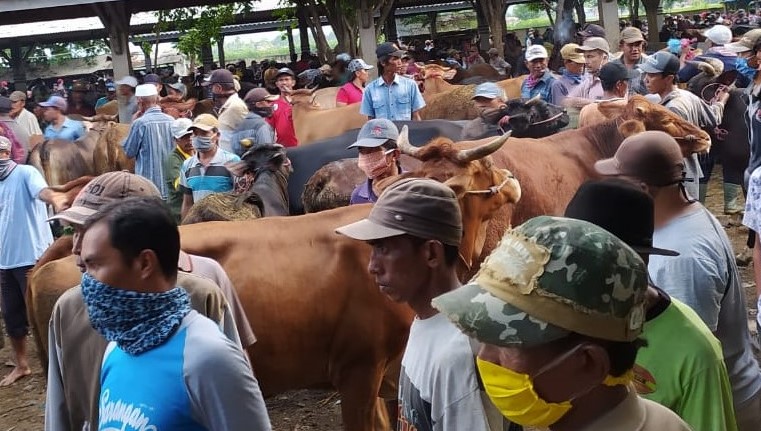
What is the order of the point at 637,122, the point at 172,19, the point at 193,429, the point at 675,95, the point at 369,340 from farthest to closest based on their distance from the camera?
the point at 172,19 < the point at 675,95 < the point at 637,122 < the point at 369,340 < the point at 193,429

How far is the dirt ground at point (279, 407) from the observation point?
20.2 feet

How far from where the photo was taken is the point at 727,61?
10.9m

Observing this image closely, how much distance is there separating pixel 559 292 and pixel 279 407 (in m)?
5.07

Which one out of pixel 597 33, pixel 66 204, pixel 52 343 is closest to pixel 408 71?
pixel 597 33

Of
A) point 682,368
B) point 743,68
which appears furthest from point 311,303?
point 743,68

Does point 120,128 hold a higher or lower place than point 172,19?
lower

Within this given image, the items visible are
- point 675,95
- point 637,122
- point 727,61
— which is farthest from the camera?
point 727,61

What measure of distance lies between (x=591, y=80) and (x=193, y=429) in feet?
26.2

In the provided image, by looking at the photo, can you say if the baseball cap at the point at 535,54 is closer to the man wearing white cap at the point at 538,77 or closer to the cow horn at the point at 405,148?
the man wearing white cap at the point at 538,77

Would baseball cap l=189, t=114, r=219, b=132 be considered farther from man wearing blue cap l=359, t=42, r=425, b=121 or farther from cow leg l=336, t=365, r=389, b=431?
cow leg l=336, t=365, r=389, b=431

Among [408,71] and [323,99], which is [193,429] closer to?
[323,99]

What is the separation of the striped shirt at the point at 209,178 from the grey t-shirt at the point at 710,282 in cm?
455

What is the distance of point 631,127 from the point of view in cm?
628

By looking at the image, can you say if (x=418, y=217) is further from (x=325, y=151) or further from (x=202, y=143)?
(x=325, y=151)
